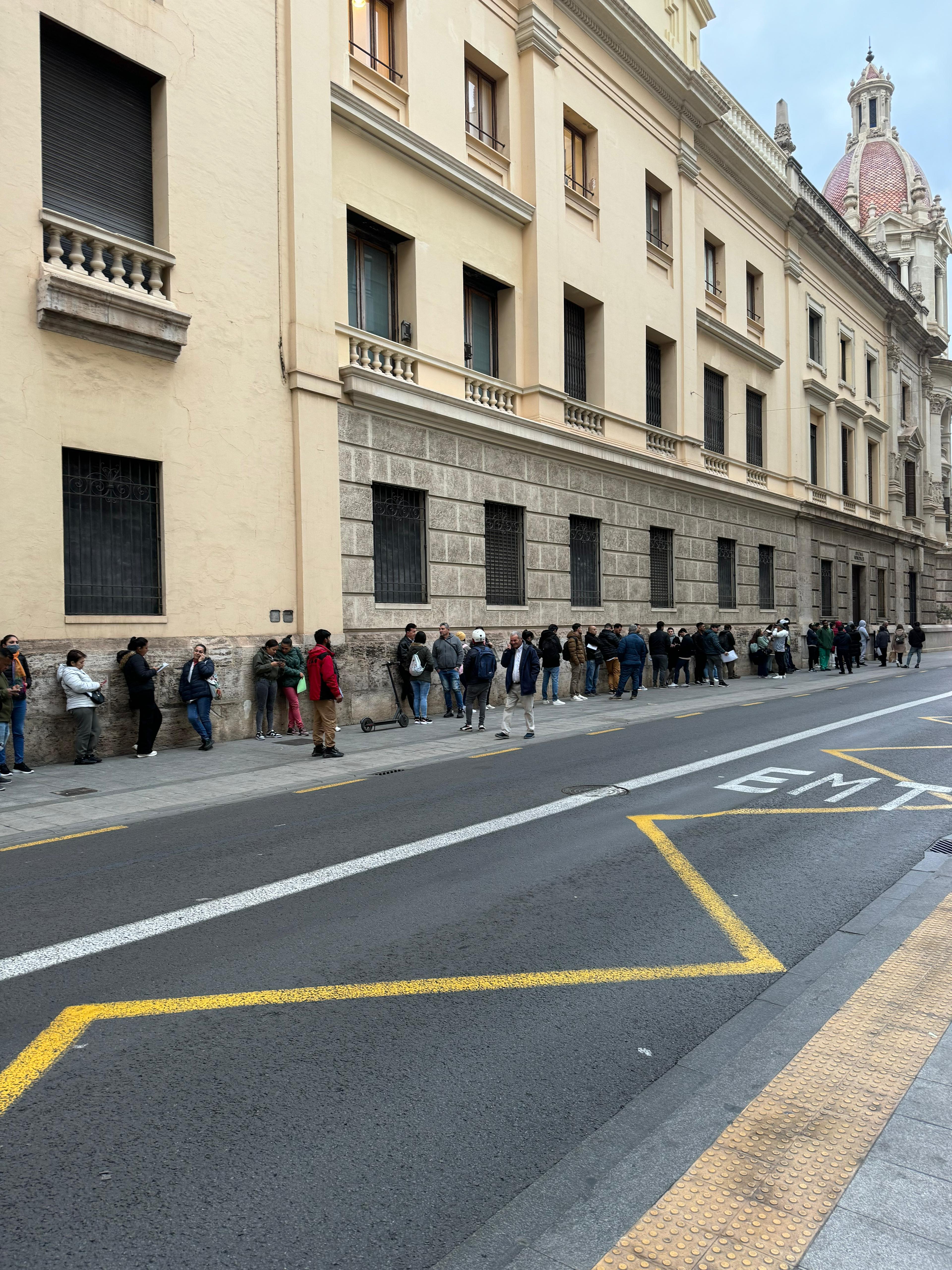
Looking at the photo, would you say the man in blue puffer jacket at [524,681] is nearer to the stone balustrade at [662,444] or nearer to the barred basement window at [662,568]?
the barred basement window at [662,568]

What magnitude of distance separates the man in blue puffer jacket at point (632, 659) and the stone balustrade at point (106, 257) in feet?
39.2

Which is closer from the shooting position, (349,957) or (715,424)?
(349,957)

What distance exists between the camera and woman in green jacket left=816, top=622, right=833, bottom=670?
30.9 meters

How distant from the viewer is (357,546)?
15570 millimetres

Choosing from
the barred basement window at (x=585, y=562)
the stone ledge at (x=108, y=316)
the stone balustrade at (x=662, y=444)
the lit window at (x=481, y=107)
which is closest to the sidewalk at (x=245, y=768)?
the barred basement window at (x=585, y=562)

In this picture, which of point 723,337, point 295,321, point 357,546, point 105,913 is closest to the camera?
point 105,913

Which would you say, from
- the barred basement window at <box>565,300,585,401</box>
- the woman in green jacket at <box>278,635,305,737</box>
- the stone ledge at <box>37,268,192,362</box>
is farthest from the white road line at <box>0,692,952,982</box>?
the barred basement window at <box>565,300,585,401</box>

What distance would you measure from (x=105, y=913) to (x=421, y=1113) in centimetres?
Result: 314

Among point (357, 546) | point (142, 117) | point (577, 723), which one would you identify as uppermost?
point (142, 117)

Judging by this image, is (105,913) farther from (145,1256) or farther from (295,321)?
(295,321)

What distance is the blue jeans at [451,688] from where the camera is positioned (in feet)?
53.5

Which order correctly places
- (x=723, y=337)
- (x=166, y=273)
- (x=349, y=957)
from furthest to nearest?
(x=723, y=337) < (x=166, y=273) < (x=349, y=957)

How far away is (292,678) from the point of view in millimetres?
14000

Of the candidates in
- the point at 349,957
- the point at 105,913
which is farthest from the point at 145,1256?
the point at 105,913
